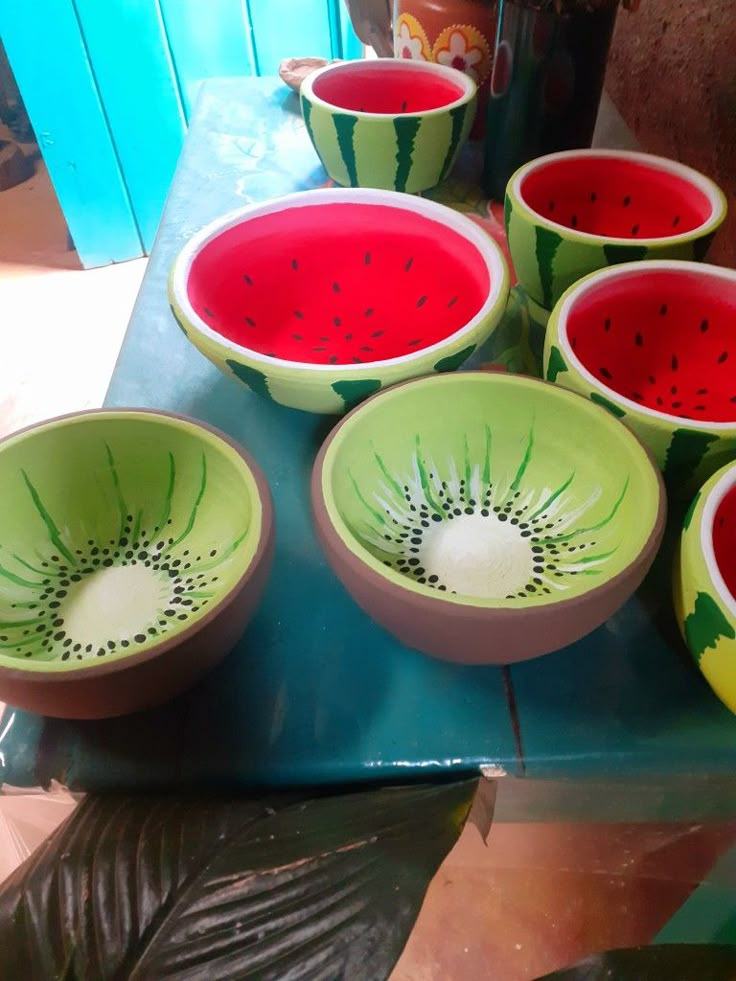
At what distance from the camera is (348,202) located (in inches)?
25.4

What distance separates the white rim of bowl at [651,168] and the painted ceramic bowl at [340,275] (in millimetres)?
66

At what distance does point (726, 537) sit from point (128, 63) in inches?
68.6

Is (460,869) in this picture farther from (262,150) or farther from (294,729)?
(262,150)

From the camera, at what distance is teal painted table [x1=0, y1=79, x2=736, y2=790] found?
1.36ft

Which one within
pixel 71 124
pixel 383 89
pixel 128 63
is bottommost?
pixel 71 124

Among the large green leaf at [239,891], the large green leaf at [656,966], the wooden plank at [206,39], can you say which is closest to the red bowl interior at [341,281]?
the large green leaf at [239,891]

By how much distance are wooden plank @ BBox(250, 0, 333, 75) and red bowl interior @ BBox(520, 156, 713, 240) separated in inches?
50.1

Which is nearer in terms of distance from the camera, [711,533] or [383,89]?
[711,533]

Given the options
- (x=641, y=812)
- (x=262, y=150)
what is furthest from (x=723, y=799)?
(x=262, y=150)

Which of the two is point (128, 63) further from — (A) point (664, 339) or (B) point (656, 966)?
(B) point (656, 966)

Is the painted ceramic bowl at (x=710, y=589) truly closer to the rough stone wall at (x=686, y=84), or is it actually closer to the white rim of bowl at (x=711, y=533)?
the white rim of bowl at (x=711, y=533)

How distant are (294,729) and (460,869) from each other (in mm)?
211

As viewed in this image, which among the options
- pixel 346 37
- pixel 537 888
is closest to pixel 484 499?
pixel 537 888

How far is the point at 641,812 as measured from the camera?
1.61ft
